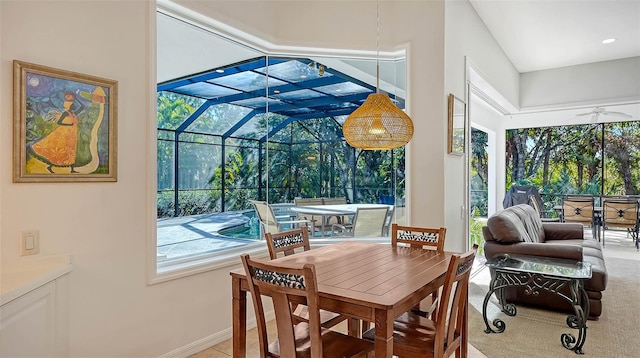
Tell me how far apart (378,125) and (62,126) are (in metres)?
1.86

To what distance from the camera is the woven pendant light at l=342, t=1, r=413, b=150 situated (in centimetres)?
238

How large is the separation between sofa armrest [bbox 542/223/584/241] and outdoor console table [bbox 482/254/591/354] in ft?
5.77

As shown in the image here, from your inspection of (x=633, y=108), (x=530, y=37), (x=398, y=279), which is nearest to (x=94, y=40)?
(x=398, y=279)

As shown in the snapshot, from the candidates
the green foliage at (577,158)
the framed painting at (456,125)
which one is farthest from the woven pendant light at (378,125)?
the green foliage at (577,158)

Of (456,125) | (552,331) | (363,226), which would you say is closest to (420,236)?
(363,226)

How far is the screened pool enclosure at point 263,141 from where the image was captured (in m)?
2.99

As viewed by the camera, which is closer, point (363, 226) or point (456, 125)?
point (456, 125)

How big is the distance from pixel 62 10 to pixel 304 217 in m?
2.65

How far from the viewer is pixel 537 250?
3699 millimetres

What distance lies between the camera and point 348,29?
147 inches

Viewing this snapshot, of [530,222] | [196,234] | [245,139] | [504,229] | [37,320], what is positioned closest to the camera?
[37,320]

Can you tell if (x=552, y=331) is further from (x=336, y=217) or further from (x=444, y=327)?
(x=336, y=217)

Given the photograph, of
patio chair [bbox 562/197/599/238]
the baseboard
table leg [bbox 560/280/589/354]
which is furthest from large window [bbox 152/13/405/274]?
patio chair [bbox 562/197/599/238]

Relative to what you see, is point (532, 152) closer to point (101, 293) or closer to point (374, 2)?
point (374, 2)
